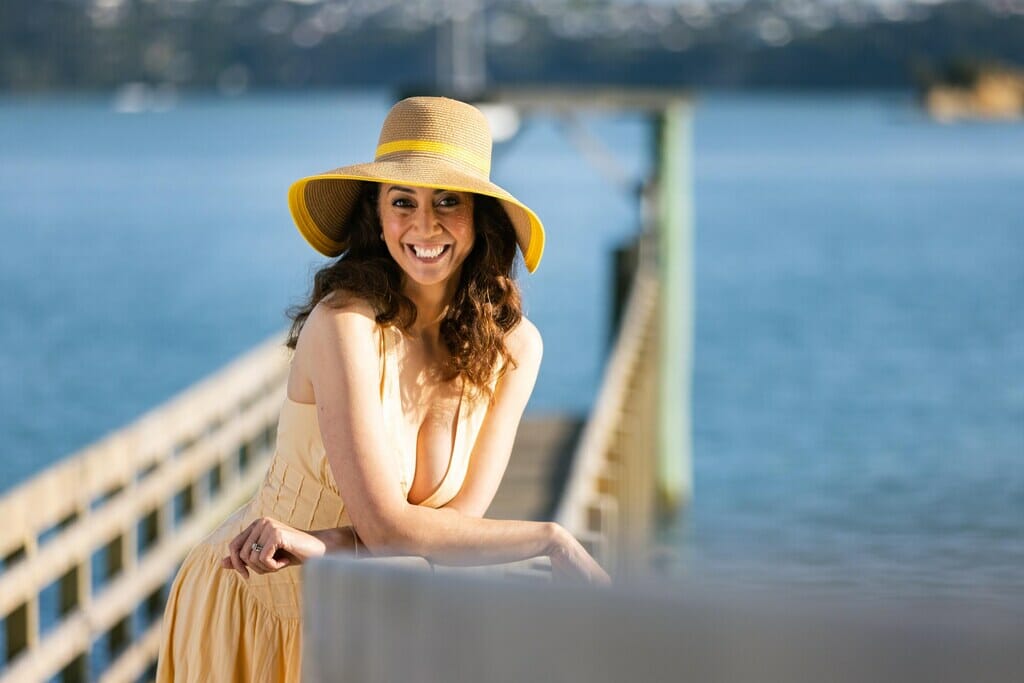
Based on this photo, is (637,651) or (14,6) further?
(14,6)

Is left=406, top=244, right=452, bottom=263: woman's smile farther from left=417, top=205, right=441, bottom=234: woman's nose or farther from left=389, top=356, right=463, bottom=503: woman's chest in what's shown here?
left=389, top=356, right=463, bottom=503: woman's chest

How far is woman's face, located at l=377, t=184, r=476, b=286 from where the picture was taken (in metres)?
2.29

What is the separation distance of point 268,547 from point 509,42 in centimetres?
8594

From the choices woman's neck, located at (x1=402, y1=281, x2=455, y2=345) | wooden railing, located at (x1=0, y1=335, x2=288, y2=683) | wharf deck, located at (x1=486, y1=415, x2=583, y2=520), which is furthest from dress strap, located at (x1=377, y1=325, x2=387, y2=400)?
wharf deck, located at (x1=486, y1=415, x2=583, y2=520)

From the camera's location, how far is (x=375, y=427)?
212 centimetres

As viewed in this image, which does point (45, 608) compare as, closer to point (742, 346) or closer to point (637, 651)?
point (637, 651)

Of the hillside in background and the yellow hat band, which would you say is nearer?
the yellow hat band

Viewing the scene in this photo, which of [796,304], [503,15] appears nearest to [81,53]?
[503,15]

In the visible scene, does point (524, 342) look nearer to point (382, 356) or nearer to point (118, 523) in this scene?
point (382, 356)

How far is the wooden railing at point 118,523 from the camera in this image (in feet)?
13.5

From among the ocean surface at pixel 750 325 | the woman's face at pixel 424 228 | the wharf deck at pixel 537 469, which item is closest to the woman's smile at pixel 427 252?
the woman's face at pixel 424 228

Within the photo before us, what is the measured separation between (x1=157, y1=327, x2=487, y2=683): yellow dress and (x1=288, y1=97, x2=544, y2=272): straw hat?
0.24 meters

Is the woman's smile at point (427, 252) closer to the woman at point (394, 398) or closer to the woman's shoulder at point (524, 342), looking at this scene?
the woman at point (394, 398)

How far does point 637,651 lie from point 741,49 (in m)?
84.8
